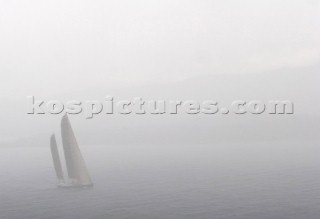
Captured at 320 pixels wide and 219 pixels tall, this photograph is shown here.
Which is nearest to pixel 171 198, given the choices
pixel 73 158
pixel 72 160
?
pixel 73 158

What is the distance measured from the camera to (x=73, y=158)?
119 metres

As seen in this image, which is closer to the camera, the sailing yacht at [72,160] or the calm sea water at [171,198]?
the calm sea water at [171,198]

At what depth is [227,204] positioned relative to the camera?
95000 mm

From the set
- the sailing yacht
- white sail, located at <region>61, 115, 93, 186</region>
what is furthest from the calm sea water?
white sail, located at <region>61, 115, 93, 186</region>

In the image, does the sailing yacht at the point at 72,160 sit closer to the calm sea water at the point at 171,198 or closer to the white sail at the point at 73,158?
the white sail at the point at 73,158

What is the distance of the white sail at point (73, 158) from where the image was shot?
11622 cm

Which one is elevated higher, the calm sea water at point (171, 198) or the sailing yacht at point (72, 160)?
the sailing yacht at point (72, 160)

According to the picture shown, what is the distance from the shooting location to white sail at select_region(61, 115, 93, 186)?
116 m

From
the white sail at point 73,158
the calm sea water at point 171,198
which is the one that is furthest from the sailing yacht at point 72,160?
the calm sea water at point 171,198

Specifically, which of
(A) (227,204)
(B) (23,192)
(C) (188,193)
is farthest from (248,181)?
(B) (23,192)

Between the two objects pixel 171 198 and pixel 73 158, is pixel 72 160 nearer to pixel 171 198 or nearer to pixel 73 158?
pixel 73 158

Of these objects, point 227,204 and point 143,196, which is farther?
point 143,196

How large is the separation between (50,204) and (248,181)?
67.1 metres

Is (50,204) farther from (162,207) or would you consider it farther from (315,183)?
(315,183)
